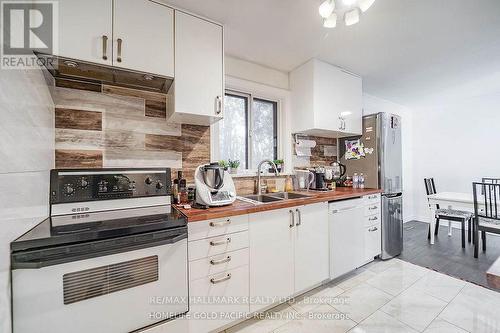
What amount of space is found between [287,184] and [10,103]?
2157mm

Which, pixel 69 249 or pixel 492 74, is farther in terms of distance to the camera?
pixel 492 74

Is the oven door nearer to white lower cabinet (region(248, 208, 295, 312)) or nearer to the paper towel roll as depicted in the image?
white lower cabinet (region(248, 208, 295, 312))

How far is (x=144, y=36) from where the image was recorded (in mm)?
1270

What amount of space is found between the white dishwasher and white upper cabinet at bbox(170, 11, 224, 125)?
1481 mm

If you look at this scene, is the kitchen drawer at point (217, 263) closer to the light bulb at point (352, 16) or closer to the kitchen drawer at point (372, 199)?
the kitchen drawer at point (372, 199)

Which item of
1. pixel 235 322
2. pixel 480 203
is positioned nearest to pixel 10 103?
pixel 235 322

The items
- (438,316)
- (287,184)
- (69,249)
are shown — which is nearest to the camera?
(69,249)

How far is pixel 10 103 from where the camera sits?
80cm

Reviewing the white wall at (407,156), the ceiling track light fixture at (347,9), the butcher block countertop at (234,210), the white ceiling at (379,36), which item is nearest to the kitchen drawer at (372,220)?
the butcher block countertop at (234,210)

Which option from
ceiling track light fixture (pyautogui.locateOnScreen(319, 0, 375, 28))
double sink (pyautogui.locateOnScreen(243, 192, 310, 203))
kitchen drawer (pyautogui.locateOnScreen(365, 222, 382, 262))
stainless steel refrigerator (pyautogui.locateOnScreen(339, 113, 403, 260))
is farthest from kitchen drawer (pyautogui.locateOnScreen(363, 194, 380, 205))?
ceiling track light fixture (pyautogui.locateOnScreen(319, 0, 375, 28))

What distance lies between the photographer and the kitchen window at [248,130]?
2.13 metres

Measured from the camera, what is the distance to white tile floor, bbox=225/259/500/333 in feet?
4.63

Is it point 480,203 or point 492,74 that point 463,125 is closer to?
point 492,74

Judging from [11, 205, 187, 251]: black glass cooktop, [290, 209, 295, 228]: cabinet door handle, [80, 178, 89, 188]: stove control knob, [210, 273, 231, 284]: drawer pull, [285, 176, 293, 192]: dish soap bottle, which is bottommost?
[210, 273, 231, 284]: drawer pull
